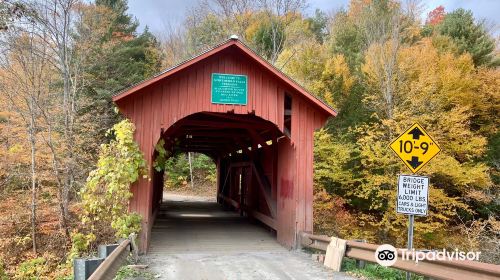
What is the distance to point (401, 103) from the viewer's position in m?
15.8

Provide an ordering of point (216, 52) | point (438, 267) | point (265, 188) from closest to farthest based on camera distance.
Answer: point (438, 267) < point (216, 52) < point (265, 188)

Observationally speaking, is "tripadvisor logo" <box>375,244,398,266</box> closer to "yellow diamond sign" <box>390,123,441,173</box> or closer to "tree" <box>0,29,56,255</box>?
"yellow diamond sign" <box>390,123,441,173</box>

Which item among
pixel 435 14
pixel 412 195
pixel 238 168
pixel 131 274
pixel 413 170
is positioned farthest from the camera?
pixel 435 14

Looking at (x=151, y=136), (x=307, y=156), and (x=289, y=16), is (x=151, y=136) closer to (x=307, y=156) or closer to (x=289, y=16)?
(x=307, y=156)

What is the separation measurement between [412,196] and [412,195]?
1 cm

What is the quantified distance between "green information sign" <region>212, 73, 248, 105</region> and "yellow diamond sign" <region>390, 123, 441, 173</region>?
412 centimetres

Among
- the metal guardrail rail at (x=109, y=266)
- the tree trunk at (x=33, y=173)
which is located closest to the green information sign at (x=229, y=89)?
the metal guardrail rail at (x=109, y=266)

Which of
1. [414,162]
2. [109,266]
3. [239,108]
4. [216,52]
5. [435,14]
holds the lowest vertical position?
[109,266]

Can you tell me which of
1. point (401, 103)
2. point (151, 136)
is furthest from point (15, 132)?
point (401, 103)

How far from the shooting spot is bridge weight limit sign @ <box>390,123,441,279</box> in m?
5.68

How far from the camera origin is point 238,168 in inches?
671

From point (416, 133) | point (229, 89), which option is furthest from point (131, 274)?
point (416, 133)

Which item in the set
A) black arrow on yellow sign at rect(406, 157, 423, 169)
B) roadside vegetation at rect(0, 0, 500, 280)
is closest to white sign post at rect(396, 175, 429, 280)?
black arrow on yellow sign at rect(406, 157, 423, 169)

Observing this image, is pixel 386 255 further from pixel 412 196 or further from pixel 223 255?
pixel 223 255
